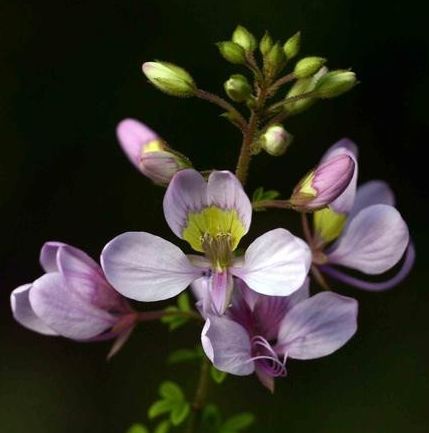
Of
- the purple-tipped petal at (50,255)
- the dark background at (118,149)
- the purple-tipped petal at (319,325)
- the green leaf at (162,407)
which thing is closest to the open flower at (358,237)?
the purple-tipped petal at (319,325)

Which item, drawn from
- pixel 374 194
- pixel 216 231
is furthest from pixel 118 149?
pixel 216 231

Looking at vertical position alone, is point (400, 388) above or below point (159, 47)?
below

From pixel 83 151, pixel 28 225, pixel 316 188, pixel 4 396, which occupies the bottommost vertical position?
pixel 4 396

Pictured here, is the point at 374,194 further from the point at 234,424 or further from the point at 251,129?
the point at 234,424

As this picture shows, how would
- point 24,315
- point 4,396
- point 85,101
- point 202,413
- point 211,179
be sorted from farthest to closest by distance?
point 85,101 → point 4,396 → point 202,413 → point 24,315 → point 211,179

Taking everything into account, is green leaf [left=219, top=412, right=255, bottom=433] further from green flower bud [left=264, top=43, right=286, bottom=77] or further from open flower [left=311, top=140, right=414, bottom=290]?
green flower bud [left=264, top=43, right=286, bottom=77]

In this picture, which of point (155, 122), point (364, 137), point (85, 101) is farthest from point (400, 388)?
point (85, 101)

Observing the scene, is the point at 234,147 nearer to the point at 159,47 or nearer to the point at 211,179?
the point at 159,47

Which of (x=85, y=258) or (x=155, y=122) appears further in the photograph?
(x=155, y=122)
